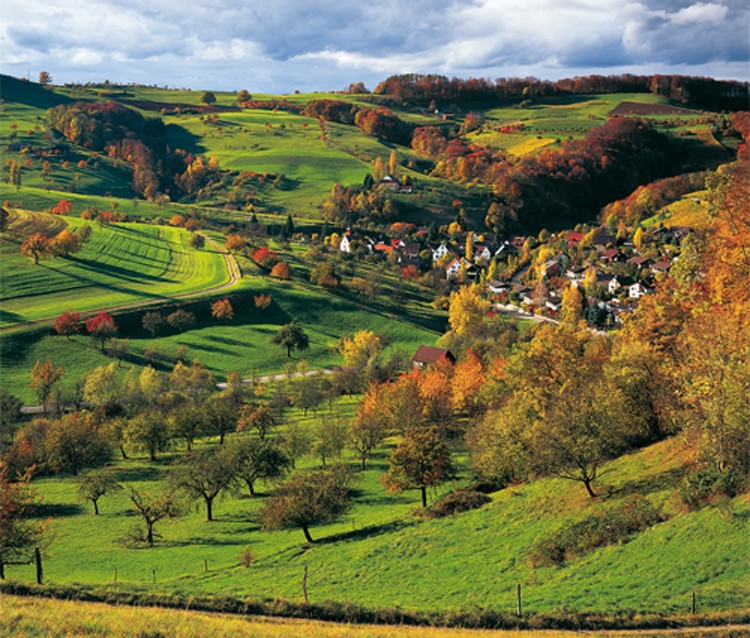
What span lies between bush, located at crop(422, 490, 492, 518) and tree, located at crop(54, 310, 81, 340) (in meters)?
77.6

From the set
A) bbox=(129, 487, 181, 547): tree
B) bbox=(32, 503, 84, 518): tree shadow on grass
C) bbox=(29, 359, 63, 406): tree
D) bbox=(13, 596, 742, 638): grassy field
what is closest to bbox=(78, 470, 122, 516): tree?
bbox=(32, 503, 84, 518): tree shadow on grass

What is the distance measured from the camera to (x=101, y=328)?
10000 cm

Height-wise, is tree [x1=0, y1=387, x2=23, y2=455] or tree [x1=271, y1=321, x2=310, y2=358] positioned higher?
tree [x1=271, y1=321, x2=310, y2=358]

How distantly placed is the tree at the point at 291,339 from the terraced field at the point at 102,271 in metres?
26.6

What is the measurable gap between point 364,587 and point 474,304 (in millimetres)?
86481

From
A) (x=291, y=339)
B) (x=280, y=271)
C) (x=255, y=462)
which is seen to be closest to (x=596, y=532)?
(x=255, y=462)

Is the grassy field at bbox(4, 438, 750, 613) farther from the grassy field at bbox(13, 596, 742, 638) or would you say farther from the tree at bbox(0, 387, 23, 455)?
the tree at bbox(0, 387, 23, 455)

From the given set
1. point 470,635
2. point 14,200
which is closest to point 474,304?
point 470,635

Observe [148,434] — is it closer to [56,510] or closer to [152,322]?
[56,510]

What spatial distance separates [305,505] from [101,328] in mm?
70187

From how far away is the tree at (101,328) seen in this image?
100312 millimetres

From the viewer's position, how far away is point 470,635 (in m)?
23.5

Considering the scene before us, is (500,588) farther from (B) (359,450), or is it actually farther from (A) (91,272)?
(A) (91,272)

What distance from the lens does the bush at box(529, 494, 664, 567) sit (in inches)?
1190
